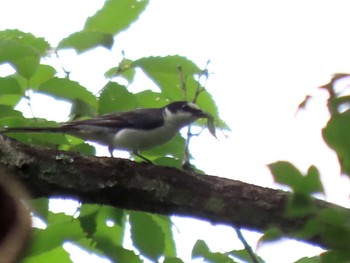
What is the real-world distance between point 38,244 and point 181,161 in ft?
3.33

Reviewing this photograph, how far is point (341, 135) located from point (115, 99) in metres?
2.15

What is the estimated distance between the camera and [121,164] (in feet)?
9.36

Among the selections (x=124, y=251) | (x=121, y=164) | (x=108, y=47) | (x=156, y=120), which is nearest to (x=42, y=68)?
(x=108, y=47)

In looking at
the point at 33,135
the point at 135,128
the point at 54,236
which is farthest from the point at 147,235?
the point at 135,128

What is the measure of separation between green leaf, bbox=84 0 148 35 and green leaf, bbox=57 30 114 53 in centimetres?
7

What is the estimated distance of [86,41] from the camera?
3.04 metres

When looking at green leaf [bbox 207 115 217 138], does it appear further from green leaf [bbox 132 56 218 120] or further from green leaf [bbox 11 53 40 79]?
green leaf [bbox 11 53 40 79]

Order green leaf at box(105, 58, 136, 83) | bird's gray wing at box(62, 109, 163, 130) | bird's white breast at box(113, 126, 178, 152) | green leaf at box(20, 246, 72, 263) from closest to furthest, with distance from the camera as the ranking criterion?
green leaf at box(20, 246, 72, 263) < green leaf at box(105, 58, 136, 83) < bird's white breast at box(113, 126, 178, 152) < bird's gray wing at box(62, 109, 163, 130)

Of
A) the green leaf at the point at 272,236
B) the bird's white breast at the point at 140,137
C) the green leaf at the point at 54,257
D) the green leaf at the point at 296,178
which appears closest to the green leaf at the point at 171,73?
the bird's white breast at the point at 140,137

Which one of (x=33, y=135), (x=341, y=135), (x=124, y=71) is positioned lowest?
(x=341, y=135)

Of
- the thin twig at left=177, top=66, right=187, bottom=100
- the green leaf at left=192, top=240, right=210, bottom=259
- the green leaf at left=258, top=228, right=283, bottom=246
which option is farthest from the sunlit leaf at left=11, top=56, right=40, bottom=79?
the green leaf at left=258, top=228, right=283, bottom=246

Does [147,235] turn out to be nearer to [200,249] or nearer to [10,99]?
[200,249]

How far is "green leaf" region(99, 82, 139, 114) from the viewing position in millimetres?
3092

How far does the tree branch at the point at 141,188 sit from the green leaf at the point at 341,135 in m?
1.69
